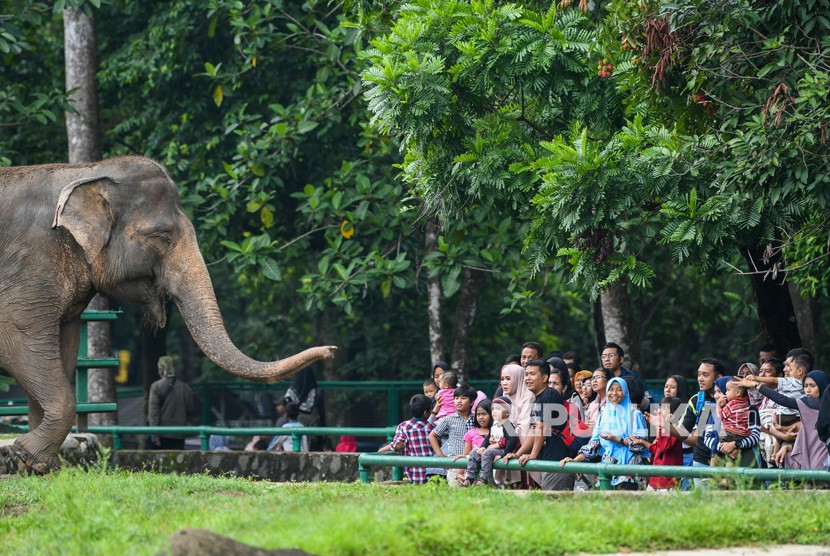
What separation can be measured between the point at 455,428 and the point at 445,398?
66cm

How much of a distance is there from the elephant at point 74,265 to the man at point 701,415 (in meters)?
4.08

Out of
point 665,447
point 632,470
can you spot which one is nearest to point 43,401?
point 632,470

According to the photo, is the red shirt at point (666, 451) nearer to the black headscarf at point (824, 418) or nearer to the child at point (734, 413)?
the child at point (734, 413)

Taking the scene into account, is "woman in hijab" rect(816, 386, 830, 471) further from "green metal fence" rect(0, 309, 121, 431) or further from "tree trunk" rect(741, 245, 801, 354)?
"green metal fence" rect(0, 309, 121, 431)

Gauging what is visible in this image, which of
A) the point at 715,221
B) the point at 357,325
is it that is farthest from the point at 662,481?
the point at 357,325

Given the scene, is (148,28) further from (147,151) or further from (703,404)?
(703,404)

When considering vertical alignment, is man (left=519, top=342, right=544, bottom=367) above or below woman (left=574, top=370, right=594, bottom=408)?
above

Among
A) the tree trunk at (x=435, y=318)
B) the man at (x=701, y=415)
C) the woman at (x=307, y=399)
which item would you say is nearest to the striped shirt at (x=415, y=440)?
the man at (x=701, y=415)

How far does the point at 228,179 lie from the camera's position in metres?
18.5

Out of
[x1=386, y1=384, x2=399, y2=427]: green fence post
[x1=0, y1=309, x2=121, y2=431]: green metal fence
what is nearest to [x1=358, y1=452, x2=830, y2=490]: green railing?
[x1=0, y1=309, x2=121, y2=431]: green metal fence

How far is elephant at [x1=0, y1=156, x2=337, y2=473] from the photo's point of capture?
39.0 ft

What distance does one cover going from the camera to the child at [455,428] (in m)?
12.2

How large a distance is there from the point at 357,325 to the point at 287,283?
2.90 m

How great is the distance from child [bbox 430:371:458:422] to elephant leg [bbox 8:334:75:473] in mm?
3496
